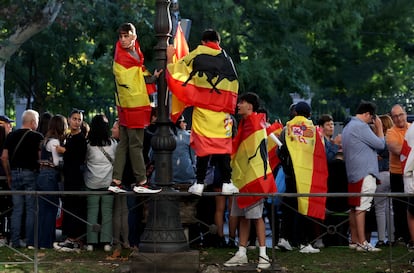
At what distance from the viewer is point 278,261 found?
40.0ft

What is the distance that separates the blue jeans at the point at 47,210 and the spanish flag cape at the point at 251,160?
8.94 ft

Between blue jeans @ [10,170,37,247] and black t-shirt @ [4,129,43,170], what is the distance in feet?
0.39

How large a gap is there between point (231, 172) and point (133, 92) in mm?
1542

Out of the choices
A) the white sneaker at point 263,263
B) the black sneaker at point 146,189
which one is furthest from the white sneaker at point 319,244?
the black sneaker at point 146,189

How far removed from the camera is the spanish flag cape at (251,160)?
11930 millimetres

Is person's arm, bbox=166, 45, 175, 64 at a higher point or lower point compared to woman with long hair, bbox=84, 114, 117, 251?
higher

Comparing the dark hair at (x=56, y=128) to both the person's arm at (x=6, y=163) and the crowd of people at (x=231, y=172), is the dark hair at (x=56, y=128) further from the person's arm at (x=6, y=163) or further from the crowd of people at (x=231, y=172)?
the person's arm at (x=6, y=163)

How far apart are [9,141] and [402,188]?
5.34 m

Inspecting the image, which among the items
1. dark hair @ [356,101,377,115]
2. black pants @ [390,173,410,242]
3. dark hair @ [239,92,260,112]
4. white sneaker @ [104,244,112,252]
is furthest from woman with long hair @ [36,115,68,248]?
black pants @ [390,173,410,242]

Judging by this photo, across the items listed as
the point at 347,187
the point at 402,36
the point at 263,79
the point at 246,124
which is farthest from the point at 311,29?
the point at 246,124

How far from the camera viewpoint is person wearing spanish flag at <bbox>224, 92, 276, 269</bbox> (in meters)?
11.9

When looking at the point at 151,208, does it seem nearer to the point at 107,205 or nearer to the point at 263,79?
the point at 107,205

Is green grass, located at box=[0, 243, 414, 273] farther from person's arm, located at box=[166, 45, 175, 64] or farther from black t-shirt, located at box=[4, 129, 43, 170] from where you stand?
person's arm, located at box=[166, 45, 175, 64]

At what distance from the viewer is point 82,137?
13234mm
